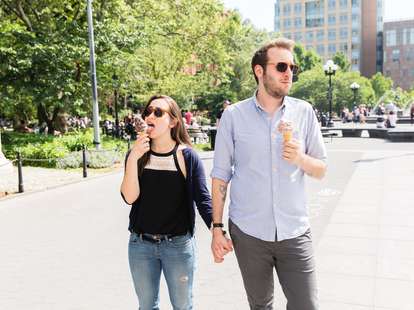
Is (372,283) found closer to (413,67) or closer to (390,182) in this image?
(390,182)

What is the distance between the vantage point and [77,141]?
1827cm

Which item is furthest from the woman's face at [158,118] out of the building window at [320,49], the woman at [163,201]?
the building window at [320,49]

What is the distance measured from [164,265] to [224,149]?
863mm

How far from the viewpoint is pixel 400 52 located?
133m

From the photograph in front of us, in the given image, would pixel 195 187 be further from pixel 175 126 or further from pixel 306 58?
pixel 306 58

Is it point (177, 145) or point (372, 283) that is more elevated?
point (177, 145)

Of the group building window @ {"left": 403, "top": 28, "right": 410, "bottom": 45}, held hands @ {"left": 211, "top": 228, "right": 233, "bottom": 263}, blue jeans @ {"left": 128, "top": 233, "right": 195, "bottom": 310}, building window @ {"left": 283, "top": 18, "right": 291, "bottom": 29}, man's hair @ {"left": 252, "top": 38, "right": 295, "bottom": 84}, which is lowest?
blue jeans @ {"left": 128, "top": 233, "right": 195, "bottom": 310}

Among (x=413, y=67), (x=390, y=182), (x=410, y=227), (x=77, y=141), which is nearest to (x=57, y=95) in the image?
(x=77, y=141)

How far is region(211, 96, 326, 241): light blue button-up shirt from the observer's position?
267cm

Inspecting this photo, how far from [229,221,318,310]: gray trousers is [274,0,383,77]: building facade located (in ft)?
429

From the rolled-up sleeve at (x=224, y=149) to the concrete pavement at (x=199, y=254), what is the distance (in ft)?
6.50

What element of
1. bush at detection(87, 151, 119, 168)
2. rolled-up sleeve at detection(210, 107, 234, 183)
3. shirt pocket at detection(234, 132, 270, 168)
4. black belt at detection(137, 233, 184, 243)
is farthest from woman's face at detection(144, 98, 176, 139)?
bush at detection(87, 151, 119, 168)

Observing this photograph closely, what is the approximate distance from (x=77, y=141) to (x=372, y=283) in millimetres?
15247

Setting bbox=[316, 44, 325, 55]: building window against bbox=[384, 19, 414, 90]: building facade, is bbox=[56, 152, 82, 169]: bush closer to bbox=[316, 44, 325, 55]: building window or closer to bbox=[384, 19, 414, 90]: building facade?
bbox=[316, 44, 325, 55]: building window
